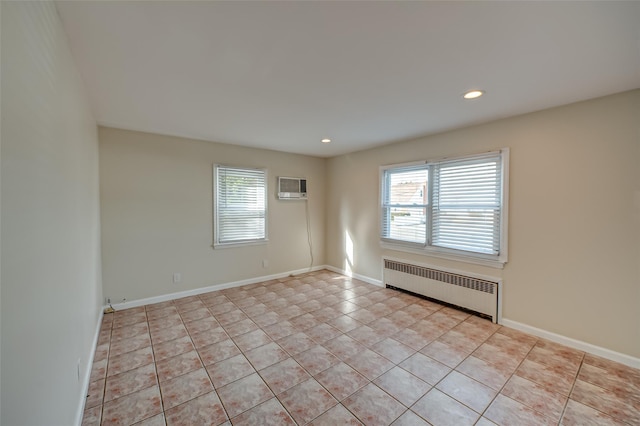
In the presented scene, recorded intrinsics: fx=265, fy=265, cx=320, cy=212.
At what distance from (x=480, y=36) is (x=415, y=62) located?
1.34 feet

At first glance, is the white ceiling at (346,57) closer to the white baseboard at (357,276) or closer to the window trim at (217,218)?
the window trim at (217,218)

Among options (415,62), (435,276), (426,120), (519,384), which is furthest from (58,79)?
(435,276)

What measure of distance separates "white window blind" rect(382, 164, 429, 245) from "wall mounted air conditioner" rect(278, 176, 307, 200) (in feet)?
5.23

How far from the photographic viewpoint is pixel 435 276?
3.73 metres

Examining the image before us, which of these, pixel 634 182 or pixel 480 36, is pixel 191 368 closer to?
pixel 480 36

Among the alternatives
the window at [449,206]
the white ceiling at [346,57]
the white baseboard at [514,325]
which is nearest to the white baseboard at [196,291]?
the white baseboard at [514,325]

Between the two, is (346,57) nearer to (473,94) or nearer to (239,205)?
(473,94)

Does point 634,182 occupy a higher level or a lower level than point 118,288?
higher

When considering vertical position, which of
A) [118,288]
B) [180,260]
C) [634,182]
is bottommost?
[118,288]

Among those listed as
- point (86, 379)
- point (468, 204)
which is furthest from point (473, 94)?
point (86, 379)

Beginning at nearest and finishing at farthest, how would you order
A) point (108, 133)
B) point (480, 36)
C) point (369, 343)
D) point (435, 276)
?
1. point (480, 36)
2. point (369, 343)
3. point (108, 133)
4. point (435, 276)

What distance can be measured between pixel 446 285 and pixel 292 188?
9.95 feet

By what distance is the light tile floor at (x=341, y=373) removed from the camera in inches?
71.5

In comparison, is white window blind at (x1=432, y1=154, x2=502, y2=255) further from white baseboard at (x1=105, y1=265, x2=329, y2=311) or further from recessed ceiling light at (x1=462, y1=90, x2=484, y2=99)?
white baseboard at (x1=105, y1=265, x2=329, y2=311)
